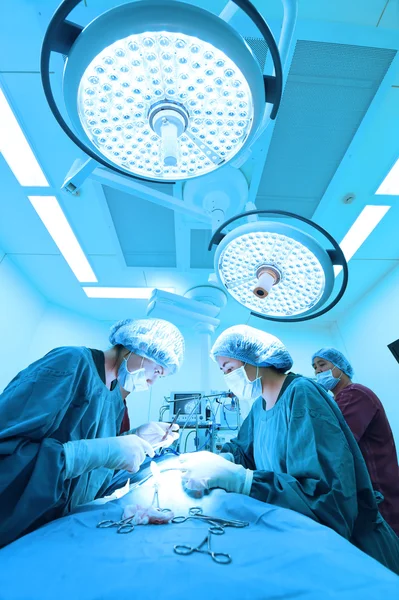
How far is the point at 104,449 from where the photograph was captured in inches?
36.4

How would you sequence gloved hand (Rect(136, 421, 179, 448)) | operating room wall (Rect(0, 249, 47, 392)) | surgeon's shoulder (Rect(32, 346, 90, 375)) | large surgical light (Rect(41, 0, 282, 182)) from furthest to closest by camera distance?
operating room wall (Rect(0, 249, 47, 392))
gloved hand (Rect(136, 421, 179, 448))
surgeon's shoulder (Rect(32, 346, 90, 375))
large surgical light (Rect(41, 0, 282, 182))

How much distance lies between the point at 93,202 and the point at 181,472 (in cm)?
158

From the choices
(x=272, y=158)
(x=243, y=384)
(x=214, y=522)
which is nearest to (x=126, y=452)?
(x=214, y=522)

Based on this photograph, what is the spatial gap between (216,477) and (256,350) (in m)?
0.61

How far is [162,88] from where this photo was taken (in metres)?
0.57

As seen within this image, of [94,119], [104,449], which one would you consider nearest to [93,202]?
[94,119]

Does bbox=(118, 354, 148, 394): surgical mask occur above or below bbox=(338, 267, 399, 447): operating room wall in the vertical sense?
below

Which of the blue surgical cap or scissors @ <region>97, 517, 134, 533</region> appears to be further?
the blue surgical cap

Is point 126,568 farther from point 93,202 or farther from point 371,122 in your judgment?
point 371,122

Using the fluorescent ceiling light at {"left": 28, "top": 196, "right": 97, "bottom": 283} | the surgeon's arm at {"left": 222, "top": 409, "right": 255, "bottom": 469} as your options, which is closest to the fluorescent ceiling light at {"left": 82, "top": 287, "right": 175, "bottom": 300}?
the fluorescent ceiling light at {"left": 28, "top": 196, "right": 97, "bottom": 283}

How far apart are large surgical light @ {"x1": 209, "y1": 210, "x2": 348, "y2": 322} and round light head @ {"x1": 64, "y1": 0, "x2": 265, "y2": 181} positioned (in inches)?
8.4

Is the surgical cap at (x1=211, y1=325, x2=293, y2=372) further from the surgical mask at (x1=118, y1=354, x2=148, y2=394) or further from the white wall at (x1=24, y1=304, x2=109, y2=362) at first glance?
the white wall at (x1=24, y1=304, x2=109, y2=362)

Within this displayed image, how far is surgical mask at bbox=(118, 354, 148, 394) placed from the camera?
1.30m

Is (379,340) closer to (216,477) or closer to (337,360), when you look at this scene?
(337,360)
